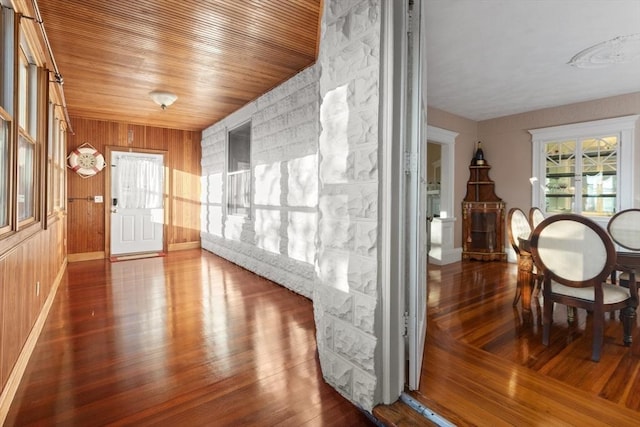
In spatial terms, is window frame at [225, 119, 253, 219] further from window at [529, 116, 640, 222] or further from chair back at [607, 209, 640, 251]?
window at [529, 116, 640, 222]

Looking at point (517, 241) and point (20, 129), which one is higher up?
point (20, 129)

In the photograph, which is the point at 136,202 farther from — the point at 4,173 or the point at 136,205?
the point at 4,173

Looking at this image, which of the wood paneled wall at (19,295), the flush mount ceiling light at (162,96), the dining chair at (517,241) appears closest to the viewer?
the wood paneled wall at (19,295)

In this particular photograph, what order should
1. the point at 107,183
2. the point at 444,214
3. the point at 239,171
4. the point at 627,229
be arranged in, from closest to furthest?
the point at 627,229 → the point at 239,171 → the point at 444,214 → the point at 107,183

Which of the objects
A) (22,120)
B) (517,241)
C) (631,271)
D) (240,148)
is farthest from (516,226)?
(22,120)

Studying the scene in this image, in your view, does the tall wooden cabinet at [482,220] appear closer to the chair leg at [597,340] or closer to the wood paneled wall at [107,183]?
the chair leg at [597,340]

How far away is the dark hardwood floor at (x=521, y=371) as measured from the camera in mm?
1609

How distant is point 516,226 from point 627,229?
113cm

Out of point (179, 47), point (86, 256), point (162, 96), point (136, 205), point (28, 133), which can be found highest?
point (179, 47)

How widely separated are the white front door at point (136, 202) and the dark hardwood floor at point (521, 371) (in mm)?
5353

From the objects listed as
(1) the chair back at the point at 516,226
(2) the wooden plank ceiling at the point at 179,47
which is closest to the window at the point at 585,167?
(1) the chair back at the point at 516,226

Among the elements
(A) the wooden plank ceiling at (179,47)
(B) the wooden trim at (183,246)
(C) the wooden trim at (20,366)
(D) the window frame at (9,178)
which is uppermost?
(A) the wooden plank ceiling at (179,47)

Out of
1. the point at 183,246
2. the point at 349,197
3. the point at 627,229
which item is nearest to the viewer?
the point at 349,197

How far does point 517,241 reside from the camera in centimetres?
322
